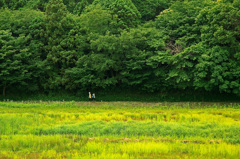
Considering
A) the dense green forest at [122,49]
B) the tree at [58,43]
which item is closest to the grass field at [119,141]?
the dense green forest at [122,49]

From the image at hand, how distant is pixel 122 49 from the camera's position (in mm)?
26219

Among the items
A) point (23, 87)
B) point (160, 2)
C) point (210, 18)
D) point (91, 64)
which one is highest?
point (160, 2)

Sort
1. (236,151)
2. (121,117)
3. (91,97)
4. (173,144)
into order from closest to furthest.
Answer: (236,151)
(173,144)
(121,117)
(91,97)

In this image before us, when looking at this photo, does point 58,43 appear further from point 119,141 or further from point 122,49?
point 119,141

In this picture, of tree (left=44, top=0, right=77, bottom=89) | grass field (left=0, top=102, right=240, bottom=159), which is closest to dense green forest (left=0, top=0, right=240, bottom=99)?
tree (left=44, top=0, right=77, bottom=89)

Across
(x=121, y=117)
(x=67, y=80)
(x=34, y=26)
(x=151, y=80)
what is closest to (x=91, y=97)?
(x=67, y=80)

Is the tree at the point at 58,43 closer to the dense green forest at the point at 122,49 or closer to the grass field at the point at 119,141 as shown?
the dense green forest at the point at 122,49

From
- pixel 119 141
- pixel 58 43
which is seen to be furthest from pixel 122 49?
pixel 119 141

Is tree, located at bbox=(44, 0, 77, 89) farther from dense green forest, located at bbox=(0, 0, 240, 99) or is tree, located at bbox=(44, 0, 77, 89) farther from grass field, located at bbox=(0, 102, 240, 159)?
grass field, located at bbox=(0, 102, 240, 159)

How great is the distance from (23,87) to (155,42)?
1713 cm

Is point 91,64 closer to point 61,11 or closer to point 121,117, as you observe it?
point 61,11

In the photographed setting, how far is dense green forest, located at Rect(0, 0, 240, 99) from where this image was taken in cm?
2255

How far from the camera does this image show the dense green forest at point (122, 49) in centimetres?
2255

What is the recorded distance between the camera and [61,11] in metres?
30.0
